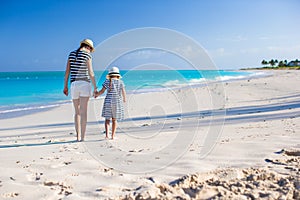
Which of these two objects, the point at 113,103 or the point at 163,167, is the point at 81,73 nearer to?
the point at 113,103

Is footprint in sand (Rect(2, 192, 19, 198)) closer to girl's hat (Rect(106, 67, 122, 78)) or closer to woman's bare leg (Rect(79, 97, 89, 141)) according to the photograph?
woman's bare leg (Rect(79, 97, 89, 141))

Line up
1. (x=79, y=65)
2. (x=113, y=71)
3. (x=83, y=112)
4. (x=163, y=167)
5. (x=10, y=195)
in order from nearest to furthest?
(x=10, y=195) < (x=163, y=167) < (x=79, y=65) < (x=83, y=112) < (x=113, y=71)

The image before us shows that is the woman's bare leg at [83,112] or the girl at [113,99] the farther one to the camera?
the girl at [113,99]

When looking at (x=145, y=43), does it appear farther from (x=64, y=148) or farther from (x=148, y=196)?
(x=148, y=196)

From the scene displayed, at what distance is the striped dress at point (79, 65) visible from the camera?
17.4 ft

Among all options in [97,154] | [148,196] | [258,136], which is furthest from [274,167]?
[97,154]

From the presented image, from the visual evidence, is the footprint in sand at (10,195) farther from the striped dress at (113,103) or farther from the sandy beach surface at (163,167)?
the striped dress at (113,103)

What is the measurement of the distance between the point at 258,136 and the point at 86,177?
3208 mm

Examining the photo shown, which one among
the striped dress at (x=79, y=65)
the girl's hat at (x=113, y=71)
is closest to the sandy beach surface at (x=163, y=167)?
the striped dress at (x=79, y=65)

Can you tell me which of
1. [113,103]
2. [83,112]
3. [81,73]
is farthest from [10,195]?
[113,103]

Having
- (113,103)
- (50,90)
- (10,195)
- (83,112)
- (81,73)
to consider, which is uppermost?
(50,90)

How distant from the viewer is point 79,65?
209 inches

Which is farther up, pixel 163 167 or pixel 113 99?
pixel 113 99

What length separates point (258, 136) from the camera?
5.01 metres
